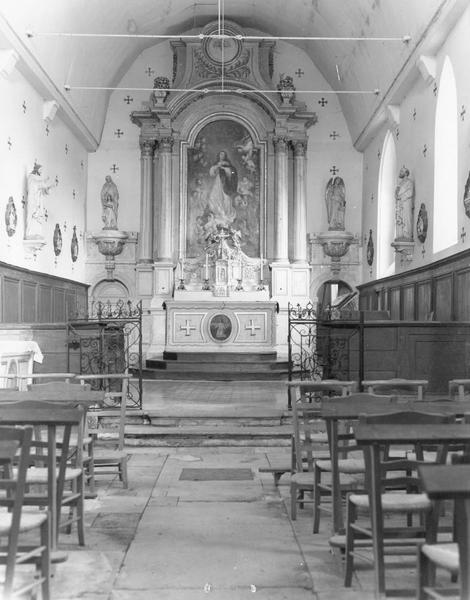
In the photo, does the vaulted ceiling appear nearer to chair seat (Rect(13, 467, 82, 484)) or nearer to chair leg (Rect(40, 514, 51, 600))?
chair seat (Rect(13, 467, 82, 484))

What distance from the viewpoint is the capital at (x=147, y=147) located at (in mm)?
18938

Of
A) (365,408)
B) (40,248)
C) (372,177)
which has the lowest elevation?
(365,408)

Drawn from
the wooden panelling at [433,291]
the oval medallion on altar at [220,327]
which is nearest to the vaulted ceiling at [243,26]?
the wooden panelling at [433,291]

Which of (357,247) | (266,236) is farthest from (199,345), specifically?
(357,247)

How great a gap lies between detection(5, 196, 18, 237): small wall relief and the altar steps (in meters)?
4.28

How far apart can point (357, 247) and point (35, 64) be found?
9094 mm

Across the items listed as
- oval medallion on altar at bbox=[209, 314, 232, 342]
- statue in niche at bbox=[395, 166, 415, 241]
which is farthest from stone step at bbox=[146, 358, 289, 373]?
statue in niche at bbox=[395, 166, 415, 241]

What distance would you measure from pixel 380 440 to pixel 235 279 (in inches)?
566

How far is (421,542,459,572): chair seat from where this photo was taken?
118 inches

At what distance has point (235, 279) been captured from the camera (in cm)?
1784

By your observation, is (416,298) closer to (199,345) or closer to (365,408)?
(199,345)

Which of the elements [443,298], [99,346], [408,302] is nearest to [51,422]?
[99,346]

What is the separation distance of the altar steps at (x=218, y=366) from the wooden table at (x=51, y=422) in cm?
1088

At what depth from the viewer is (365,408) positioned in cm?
480
